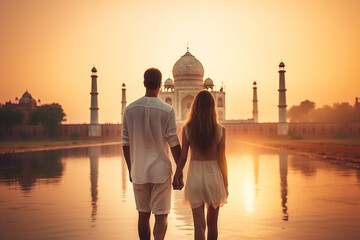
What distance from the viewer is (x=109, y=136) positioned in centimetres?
5084

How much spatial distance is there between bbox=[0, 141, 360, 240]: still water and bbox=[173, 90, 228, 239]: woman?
4.41ft

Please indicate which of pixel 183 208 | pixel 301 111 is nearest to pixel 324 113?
pixel 301 111

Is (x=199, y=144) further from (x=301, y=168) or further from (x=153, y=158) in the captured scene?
(x=301, y=168)

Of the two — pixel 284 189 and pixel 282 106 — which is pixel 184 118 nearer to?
pixel 282 106

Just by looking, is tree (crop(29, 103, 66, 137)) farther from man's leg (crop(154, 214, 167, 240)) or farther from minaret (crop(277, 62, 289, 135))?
man's leg (crop(154, 214, 167, 240))

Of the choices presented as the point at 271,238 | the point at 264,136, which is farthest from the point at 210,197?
the point at 264,136

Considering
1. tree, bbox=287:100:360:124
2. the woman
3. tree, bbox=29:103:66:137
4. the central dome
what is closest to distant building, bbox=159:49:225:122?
the central dome

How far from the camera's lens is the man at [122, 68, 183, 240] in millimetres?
4039

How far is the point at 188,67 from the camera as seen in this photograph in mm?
55219

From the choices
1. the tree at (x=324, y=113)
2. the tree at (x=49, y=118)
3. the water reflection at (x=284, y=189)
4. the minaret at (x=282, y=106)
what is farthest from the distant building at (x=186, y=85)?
the water reflection at (x=284, y=189)

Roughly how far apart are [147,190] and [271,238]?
5.95 ft

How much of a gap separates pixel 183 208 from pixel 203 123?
366cm

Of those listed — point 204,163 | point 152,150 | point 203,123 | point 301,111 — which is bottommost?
point 204,163

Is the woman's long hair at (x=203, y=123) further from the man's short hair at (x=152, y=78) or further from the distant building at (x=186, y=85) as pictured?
the distant building at (x=186, y=85)
